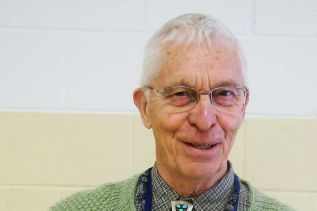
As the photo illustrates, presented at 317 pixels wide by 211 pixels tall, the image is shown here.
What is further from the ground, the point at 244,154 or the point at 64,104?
the point at 64,104

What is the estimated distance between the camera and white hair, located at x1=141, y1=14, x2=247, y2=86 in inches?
36.1

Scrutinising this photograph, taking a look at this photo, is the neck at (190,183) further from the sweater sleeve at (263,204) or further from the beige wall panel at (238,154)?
the beige wall panel at (238,154)

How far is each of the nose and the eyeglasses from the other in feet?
0.04

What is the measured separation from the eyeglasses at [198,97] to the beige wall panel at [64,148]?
45 cm

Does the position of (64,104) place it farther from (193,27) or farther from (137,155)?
(193,27)

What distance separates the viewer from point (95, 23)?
1351 millimetres

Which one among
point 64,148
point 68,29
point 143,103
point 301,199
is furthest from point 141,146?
point 301,199

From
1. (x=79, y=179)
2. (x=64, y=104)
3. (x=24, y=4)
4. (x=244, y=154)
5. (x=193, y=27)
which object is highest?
(x=24, y=4)

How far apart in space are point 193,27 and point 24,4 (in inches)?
27.7

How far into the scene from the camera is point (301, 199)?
1389 mm

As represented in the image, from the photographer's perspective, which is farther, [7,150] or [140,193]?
[7,150]

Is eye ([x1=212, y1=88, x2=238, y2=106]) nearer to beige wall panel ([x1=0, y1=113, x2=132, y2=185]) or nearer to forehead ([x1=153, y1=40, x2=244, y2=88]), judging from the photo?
forehead ([x1=153, y1=40, x2=244, y2=88])

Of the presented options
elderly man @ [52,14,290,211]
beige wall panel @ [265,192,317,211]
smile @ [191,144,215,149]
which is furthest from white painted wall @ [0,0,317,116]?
smile @ [191,144,215,149]

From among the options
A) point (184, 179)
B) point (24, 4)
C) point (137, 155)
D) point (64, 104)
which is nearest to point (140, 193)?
point (184, 179)
